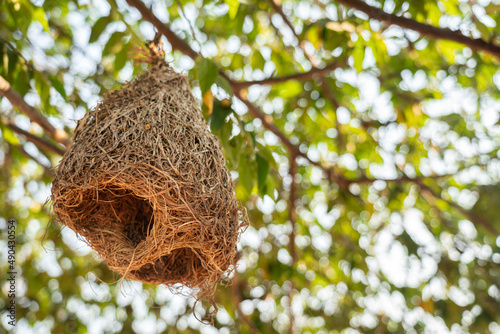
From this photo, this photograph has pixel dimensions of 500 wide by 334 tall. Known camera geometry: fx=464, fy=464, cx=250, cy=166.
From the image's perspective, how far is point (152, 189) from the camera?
4.18 ft

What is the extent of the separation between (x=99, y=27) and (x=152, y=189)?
3.84ft

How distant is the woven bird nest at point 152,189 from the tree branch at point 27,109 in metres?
0.44

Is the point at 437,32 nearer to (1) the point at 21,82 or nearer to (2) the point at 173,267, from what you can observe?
(2) the point at 173,267

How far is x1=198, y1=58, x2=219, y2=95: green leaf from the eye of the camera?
160 centimetres

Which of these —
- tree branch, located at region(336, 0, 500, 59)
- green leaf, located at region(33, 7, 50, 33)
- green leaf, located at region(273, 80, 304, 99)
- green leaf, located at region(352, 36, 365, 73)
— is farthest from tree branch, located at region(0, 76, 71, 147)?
green leaf, located at region(273, 80, 304, 99)

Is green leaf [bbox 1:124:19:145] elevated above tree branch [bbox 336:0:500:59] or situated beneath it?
elevated above

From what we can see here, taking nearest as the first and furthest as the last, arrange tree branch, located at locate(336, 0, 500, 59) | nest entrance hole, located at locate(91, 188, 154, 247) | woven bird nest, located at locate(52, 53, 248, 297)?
woven bird nest, located at locate(52, 53, 248, 297) < nest entrance hole, located at locate(91, 188, 154, 247) < tree branch, located at locate(336, 0, 500, 59)

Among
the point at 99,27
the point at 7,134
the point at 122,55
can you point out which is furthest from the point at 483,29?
the point at 7,134

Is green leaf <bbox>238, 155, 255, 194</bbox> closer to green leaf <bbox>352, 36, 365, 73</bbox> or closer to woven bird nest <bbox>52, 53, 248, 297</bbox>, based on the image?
woven bird nest <bbox>52, 53, 248, 297</bbox>

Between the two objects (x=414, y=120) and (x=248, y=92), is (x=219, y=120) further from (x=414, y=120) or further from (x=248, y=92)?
(x=248, y=92)

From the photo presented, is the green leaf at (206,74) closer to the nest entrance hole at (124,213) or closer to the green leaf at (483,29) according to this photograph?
the nest entrance hole at (124,213)

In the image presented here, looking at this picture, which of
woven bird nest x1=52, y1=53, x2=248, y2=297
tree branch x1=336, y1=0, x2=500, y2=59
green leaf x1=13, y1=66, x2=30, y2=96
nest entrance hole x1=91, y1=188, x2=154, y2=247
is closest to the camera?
woven bird nest x1=52, y1=53, x2=248, y2=297

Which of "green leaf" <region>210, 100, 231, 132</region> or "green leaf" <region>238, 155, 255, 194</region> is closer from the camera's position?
"green leaf" <region>210, 100, 231, 132</region>

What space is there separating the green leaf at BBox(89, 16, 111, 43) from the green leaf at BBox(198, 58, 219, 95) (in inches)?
29.1
